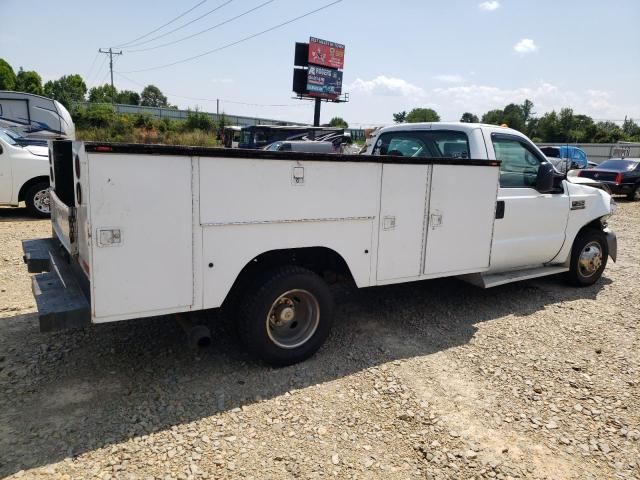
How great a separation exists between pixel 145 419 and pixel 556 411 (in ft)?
9.48

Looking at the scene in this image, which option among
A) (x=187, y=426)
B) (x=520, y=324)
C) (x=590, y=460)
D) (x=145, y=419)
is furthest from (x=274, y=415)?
(x=520, y=324)

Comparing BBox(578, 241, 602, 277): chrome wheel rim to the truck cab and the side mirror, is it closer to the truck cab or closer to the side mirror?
the truck cab

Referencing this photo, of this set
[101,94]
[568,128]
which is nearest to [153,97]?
[101,94]

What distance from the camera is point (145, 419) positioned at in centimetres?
320

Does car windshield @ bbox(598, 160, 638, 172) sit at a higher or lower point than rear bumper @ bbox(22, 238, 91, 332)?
higher

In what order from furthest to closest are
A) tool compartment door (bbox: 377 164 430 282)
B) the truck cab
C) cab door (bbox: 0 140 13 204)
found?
cab door (bbox: 0 140 13 204)
the truck cab
tool compartment door (bbox: 377 164 430 282)

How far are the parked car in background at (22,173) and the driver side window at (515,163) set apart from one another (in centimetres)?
861

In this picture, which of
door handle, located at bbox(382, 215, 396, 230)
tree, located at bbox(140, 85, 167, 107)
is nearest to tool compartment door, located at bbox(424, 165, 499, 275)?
door handle, located at bbox(382, 215, 396, 230)

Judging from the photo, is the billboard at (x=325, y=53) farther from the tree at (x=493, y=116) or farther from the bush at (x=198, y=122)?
the tree at (x=493, y=116)

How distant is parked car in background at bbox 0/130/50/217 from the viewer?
31.4ft

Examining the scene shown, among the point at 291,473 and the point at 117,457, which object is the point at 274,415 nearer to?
the point at 291,473

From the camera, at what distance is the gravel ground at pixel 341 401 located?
2.88 meters

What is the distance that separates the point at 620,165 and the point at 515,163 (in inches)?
647

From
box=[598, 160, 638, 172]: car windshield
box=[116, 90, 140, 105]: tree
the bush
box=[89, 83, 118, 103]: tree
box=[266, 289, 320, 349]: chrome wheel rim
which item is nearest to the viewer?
box=[266, 289, 320, 349]: chrome wheel rim
